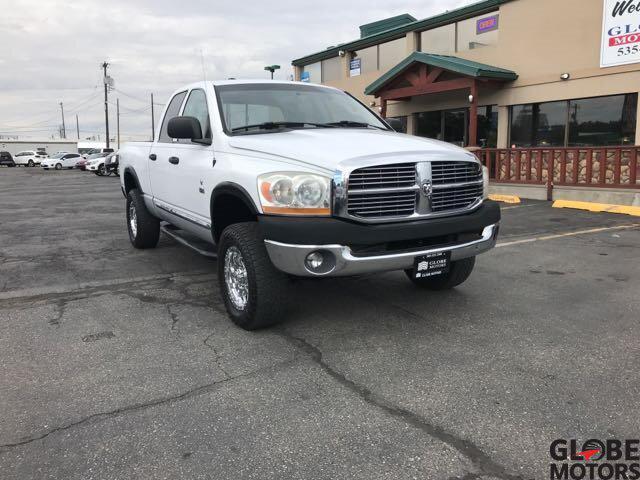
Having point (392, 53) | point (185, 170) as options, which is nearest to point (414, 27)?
point (392, 53)

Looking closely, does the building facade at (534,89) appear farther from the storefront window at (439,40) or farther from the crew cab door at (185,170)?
the crew cab door at (185,170)

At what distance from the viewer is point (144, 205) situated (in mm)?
7039

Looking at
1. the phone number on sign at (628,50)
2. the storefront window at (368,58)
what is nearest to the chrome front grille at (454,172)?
the phone number on sign at (628,50)

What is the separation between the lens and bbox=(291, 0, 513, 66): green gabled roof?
672 inches

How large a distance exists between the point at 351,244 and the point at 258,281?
77 centimetres

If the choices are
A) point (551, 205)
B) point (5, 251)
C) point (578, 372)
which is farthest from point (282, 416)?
point (551, 205)

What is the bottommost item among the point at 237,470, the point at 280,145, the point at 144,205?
the point at 237,470

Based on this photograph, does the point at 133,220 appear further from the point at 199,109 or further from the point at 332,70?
the point at 332,70

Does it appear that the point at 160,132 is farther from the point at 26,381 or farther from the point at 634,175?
the point at 634,175

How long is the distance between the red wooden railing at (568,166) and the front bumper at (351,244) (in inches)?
397

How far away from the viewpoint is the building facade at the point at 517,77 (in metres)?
14.2

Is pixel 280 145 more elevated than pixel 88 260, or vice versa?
pixel 280 145

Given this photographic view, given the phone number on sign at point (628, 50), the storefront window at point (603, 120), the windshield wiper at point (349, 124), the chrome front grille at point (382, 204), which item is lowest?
the chrome front grille at point (382, 204)

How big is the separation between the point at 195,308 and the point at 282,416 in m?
2.21
